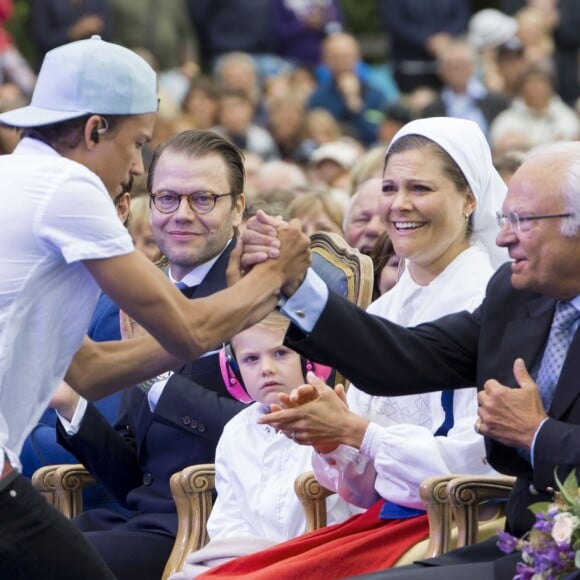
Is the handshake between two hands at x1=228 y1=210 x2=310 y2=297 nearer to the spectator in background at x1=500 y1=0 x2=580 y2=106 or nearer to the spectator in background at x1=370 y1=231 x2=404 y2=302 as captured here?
the spectator in background at x1=370 y1=231 x2=404 y2=302

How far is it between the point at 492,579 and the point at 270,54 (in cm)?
1329

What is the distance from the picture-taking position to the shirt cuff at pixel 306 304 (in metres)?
4.79

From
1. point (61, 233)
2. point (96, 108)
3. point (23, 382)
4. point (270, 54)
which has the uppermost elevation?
point (270, 54)

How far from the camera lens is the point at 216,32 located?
57.0ft

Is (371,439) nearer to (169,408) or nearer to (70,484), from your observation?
(169,408)

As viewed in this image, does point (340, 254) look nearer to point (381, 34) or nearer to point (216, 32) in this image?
point (216, 32)

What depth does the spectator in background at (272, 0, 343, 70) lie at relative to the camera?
17.2m

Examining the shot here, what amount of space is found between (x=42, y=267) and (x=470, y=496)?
67.3 inches

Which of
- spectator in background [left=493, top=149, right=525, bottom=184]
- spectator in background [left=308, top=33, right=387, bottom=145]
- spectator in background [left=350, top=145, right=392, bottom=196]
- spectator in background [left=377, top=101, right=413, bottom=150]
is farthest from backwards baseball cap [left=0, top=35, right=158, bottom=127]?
spectator in background [left=308, top=33, right=387, bottom=145]

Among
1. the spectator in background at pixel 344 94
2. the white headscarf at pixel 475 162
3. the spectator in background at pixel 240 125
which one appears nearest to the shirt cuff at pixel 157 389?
the white headscarf at pixel 475 162

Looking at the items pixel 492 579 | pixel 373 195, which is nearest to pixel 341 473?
pixel 492 579

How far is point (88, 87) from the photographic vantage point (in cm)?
438

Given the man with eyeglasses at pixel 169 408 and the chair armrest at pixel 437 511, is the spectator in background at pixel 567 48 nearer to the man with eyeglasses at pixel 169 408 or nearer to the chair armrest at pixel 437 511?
the man with eyeglasses at pixel 169 408

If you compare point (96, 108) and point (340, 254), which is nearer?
point (96, 108)
